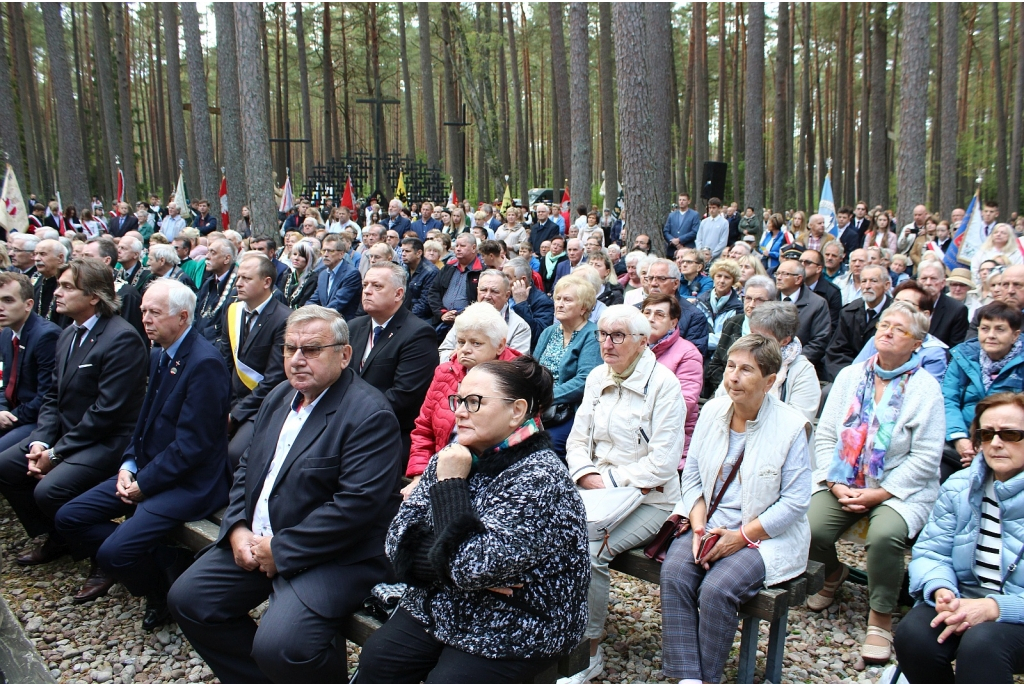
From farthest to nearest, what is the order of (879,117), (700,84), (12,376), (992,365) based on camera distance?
(700,84)
(879,117)
(12,376)
(992,365)

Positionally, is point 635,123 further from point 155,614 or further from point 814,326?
point 155,614

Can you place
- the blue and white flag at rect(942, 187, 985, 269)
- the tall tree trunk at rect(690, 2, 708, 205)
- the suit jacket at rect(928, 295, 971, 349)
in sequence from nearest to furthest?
the suit jacket at rect(928, 295, 971, 349) → the blue and white flag at rect(942, 187, 985, 269) → the tall tree trunk at rect(690, 2, 708, 205)

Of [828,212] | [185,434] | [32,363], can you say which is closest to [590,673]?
[185,434]

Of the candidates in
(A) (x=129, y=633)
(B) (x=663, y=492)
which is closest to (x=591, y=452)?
(B) (x=663, y=492)

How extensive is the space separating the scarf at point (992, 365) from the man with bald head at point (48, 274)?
7131 millimetres

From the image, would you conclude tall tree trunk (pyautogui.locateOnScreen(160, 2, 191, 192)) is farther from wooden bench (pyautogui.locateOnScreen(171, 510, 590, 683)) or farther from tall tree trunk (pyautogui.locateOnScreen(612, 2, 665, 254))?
wooden bench (pyautogui.locateOnScreen(171, 510, 590, 683))

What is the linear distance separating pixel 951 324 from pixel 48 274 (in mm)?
7749

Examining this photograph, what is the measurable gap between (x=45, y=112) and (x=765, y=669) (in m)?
48.3

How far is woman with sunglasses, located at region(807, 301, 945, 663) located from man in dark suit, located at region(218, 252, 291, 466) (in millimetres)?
3454

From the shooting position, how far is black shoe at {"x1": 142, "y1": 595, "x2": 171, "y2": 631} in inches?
162

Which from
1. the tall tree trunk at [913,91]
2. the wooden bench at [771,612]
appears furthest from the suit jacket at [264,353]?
the tall tree trunk at [913,91]

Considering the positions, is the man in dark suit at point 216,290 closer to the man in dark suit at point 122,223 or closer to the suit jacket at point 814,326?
the suit jacket at point 814,326

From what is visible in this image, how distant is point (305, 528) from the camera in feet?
10.3

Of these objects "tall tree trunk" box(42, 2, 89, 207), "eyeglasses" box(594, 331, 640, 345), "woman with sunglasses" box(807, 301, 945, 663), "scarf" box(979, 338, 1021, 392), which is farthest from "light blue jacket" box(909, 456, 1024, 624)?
"tall tree trunk" box(42, 2, 89, 207)
